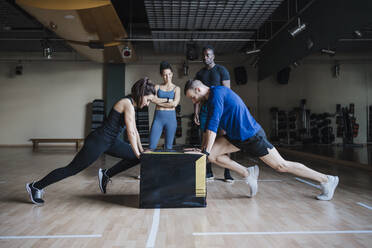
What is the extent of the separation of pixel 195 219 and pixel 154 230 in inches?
14.1

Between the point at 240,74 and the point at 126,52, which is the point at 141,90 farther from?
the point at 240,74

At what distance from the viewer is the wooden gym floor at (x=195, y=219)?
178cm

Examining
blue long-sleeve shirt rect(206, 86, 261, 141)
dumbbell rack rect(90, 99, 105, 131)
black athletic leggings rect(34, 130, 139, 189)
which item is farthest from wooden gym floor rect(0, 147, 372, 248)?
dumbbell rack rect(90, 99, 105, 131)

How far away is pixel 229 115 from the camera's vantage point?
251 cm

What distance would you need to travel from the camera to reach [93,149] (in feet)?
8.09

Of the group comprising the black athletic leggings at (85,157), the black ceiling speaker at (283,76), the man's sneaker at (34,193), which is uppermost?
the black ceiling speaker at (283,76)

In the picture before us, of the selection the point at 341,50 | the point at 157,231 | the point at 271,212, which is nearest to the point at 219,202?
the point at 271,212

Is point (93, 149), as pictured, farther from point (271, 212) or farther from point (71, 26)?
point (71, 26)

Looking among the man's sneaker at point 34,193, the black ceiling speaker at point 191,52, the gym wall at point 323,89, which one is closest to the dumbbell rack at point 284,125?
the gym wall at point 323,89

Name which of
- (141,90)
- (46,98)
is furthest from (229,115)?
(46,98)

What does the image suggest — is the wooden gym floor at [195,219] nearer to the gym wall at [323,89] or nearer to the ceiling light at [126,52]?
the gym wall at [323,89]

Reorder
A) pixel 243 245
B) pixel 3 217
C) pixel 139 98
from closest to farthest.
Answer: pixel 243 245
pixel 3 217
pixel 139 98

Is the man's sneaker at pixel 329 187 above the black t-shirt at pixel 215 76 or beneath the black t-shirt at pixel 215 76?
beneath

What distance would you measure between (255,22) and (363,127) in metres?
3.69
